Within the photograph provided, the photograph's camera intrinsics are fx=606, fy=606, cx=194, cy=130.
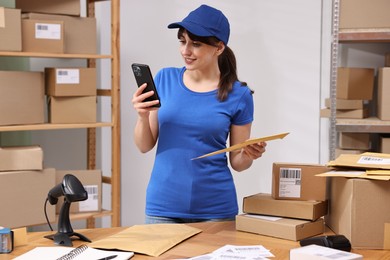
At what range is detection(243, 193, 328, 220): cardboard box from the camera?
6.00ft

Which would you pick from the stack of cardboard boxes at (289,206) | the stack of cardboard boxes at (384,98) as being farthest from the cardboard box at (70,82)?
the stack of cardboard boxes at (289,206)

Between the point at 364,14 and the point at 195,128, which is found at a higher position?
the point at 364,14

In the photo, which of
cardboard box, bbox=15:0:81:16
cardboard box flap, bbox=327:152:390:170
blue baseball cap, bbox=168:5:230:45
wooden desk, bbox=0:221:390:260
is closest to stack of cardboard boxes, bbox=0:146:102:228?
cardboard box, bbox=15:0:81:16

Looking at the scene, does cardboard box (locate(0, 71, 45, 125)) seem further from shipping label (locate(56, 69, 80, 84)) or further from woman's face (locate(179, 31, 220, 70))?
woman's face (locate(179, 31, 220, 70))

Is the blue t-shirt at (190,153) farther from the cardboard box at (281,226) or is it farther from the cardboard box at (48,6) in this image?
the cardboard box at (48,6)

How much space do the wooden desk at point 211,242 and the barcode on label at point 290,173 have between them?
0.73 feet

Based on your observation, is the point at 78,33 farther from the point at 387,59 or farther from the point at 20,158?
the point at 387,59

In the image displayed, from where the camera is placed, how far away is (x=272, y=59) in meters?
3.53

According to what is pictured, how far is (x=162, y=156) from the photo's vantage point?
218 centimetres

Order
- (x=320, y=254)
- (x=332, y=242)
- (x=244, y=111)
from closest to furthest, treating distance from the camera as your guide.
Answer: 1. (x=320, y=254)
2. (x=332, y=242)
3. (x=244, y=111)

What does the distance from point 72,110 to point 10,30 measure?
56 cm

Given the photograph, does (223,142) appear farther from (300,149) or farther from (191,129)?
(300,149)

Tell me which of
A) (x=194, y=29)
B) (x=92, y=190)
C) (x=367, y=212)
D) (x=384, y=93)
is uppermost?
(x=194, y=29)

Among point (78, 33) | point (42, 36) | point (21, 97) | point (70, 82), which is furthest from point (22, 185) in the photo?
point (78, 33)
